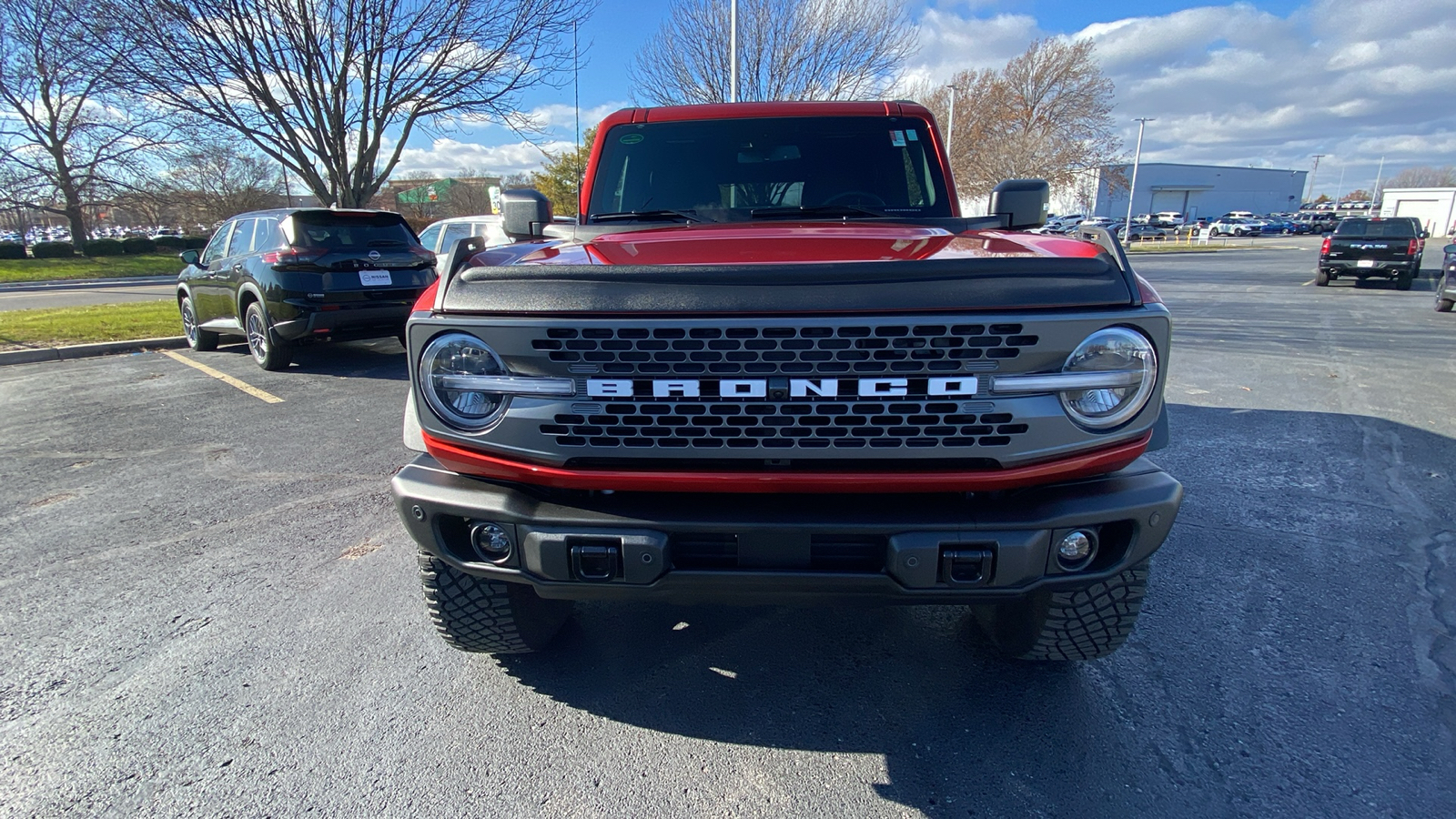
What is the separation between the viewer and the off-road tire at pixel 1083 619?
6.81ft

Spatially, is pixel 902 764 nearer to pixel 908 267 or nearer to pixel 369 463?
pixel 908 267

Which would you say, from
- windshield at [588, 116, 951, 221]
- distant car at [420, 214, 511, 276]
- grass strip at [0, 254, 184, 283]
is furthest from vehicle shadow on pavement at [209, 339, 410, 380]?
grass strip at [0, 254, 184, 283]

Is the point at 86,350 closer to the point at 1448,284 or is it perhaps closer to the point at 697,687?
the point at 697,687

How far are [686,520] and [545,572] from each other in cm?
39

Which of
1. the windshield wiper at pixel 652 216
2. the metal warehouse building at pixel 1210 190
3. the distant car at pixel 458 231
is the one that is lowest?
the windshield wiper at pixel 652 216

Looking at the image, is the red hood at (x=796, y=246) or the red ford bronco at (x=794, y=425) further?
the red hood at (x=796, y=246)

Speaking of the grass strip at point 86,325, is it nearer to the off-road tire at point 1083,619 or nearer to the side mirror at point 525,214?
the side mirror at point 525,214

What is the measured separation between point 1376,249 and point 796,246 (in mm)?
19304

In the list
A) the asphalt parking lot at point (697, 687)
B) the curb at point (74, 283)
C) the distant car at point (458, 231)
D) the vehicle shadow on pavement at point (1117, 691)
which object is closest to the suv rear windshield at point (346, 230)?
the distant car at point (458, 231)

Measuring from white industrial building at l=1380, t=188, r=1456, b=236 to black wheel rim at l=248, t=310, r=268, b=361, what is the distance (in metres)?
77.2

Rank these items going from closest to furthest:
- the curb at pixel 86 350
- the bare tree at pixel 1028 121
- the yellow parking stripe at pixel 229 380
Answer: the yellow parking stripe at pixel 229 380 → the curb at pixel 86 350 → the bare tree at pixel 1028 121

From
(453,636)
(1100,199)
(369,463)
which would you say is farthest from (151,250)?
(1100,199)

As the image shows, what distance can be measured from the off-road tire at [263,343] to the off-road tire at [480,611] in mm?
6578

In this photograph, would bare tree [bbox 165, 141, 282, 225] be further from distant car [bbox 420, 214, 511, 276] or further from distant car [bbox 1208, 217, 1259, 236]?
distant car [bbox 1208, 217, 1259, 236]
